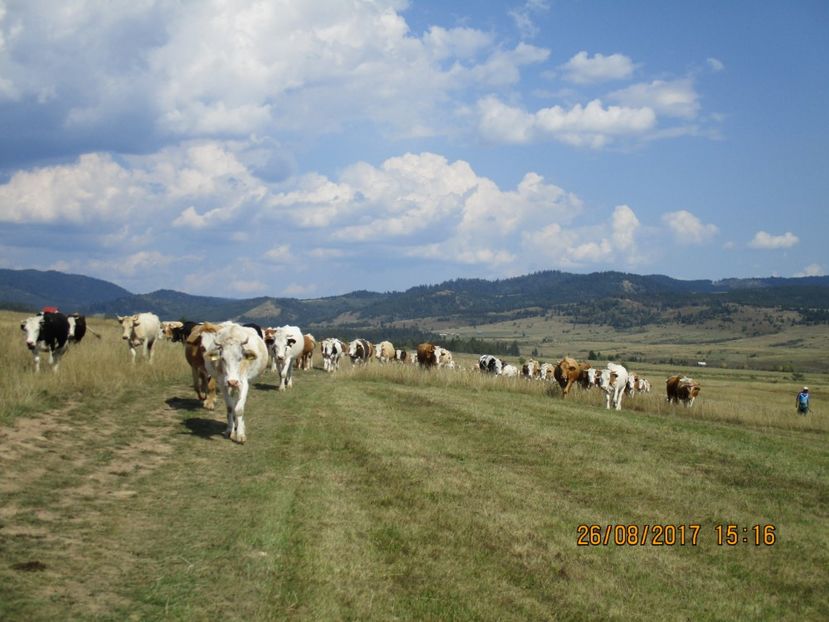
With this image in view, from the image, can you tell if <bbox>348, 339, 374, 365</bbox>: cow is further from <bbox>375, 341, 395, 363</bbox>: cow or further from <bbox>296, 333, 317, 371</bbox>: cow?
<bbox>375, 341, 395, 363</bbox>: cow

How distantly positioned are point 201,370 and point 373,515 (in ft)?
33.1

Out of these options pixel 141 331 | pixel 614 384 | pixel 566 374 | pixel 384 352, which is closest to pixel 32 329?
pixel 141 331

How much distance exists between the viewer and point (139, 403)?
1662 cm

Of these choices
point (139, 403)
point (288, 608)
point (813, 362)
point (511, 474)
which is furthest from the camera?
point (813, 362)

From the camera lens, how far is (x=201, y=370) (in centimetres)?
1788

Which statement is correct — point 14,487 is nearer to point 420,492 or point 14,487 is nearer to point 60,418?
point 60,418

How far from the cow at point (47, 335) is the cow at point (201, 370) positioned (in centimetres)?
365

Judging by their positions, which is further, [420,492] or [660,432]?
[660,432]

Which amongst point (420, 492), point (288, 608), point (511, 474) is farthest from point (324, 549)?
point (511, 474)

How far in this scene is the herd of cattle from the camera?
13984 millimetres

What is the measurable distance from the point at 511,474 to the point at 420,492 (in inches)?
93.8

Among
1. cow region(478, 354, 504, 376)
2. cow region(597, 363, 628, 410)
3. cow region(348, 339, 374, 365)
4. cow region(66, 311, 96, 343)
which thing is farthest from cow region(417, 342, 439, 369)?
cow region(66, 311, 96, 343)

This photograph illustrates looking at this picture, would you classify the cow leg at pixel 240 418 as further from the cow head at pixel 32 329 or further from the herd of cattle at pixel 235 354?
the cow head at pixel 32 329
